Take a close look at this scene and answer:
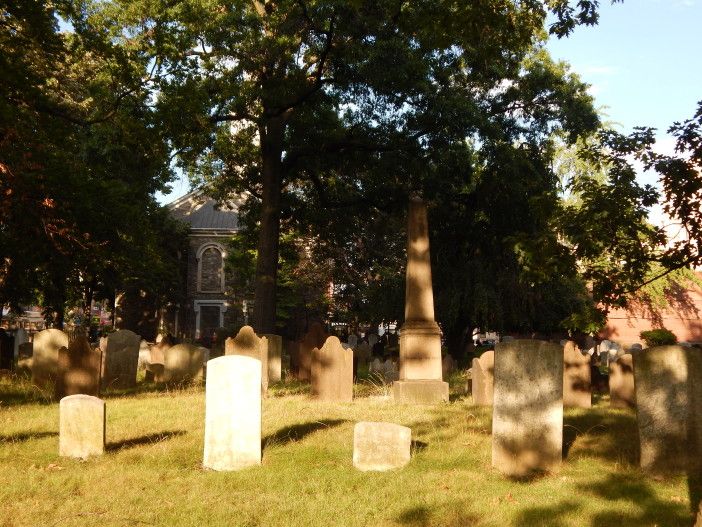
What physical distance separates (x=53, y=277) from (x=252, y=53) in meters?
8.27

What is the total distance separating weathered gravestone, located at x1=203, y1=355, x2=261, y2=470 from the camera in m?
7.71

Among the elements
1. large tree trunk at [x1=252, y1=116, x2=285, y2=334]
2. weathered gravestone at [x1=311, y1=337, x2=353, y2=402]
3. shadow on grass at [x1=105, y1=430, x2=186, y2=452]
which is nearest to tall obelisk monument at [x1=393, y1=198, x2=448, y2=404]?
weathered gravestone at [x1=311, y1=337, x2=353, y2=402]

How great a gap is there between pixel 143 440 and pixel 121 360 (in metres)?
7.02

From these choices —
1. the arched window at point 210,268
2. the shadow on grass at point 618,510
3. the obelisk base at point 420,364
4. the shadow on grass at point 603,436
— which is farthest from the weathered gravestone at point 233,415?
the arched window at point 210,268

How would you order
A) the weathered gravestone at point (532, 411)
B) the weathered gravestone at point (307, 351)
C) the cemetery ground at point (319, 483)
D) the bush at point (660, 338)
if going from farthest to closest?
the bush at point (660, 338) < the weathered gravestone at point (307, 351) < the weathered gravestone at point (532, 411) < the cemetery ground at point (319, 483)

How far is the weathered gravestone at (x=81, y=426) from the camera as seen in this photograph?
806 centimetres

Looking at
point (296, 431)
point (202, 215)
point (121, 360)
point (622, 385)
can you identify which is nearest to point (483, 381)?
point (622, 385)

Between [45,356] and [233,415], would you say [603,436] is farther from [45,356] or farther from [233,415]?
[45,356]

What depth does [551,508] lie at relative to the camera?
6090mm

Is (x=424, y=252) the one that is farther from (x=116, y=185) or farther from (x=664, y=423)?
(x=116, y=185)

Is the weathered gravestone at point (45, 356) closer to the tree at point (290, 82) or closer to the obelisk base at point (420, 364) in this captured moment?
the tree at point (290, 82)

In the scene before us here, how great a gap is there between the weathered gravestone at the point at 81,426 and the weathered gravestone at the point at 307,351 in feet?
29.9

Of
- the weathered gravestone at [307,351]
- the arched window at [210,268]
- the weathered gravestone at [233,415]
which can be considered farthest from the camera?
the arched window at [210,268]

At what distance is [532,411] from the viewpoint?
734cm
